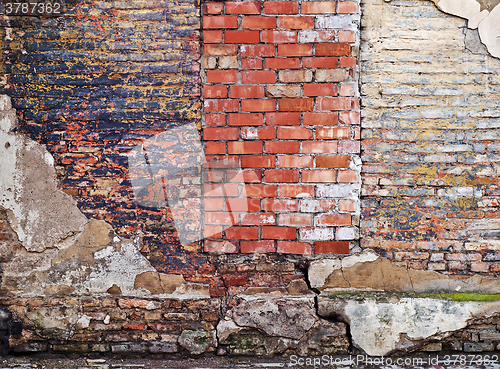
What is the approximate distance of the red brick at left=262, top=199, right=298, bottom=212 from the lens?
5.82 feet

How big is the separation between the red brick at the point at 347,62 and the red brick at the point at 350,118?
27 cm

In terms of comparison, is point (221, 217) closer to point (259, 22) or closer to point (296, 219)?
point (296, 219)

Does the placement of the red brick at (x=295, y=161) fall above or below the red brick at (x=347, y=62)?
below

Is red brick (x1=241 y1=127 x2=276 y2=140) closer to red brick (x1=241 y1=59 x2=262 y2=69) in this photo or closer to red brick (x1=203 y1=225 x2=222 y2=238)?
red brick (x1=241 y1=59 x2=262 y2=69)

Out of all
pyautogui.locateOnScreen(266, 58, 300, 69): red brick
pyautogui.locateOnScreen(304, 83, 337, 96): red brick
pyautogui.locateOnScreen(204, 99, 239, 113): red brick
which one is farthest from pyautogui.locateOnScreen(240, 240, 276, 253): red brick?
pyautogui.locateOnScreen(266, 58, 300, 69): red brick

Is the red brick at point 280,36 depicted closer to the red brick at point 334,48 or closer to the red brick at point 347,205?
the red brick at point 334,48

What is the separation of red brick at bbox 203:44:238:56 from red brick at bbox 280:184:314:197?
837mm

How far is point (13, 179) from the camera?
179cm

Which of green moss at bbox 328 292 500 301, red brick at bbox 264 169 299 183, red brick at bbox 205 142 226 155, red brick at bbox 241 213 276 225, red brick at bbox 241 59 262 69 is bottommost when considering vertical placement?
green moss at bbox 328 292 500 301

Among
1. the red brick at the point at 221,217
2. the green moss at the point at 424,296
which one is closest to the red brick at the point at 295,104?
the red brick at the point at 221,217

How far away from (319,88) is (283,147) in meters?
0.40

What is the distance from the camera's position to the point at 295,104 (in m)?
1.74

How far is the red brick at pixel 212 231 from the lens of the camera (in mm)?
1795

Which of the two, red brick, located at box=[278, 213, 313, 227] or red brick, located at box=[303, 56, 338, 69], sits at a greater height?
red brick, located at box=[303, 56, 338, 69]
